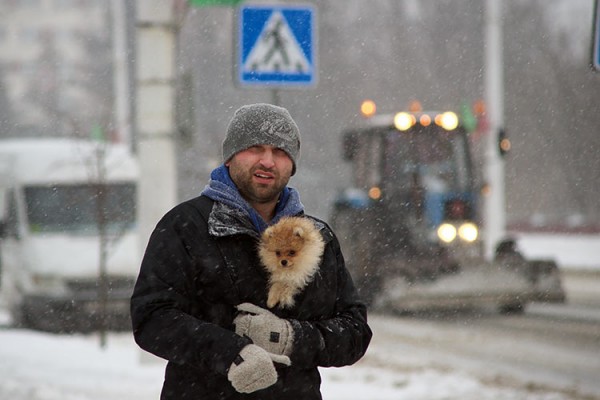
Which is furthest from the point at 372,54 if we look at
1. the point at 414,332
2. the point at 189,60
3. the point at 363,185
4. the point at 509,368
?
the point at 509,368

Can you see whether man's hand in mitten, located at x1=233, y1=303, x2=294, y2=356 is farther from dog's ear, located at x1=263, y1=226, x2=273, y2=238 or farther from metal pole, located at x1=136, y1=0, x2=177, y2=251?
metal pole, located at x1=136, y1=0, x2=177, y2=251

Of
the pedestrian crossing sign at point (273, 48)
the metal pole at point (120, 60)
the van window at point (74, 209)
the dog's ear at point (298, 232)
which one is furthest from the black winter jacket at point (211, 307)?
the metal pole at point (120, 60)

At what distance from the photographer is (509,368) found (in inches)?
380

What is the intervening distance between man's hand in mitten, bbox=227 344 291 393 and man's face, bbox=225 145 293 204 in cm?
47

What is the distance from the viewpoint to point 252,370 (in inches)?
106

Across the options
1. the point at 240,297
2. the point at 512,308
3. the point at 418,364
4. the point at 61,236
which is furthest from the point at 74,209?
the point at 240,297

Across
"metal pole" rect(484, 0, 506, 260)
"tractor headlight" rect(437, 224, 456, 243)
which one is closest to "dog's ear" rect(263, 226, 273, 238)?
"tractor headlight" rect(437, 224, 456, 243)

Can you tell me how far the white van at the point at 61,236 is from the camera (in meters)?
12.8

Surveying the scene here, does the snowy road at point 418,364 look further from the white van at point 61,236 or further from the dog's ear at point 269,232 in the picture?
the dog's ear at point 269,232

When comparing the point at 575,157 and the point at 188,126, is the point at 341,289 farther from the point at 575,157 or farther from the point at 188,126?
the point at 575,157

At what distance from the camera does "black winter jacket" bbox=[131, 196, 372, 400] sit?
2.77 metres

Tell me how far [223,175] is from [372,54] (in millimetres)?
41488

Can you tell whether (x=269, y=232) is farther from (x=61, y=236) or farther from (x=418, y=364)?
(x=61, y=236)

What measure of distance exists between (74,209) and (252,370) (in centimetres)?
1116
